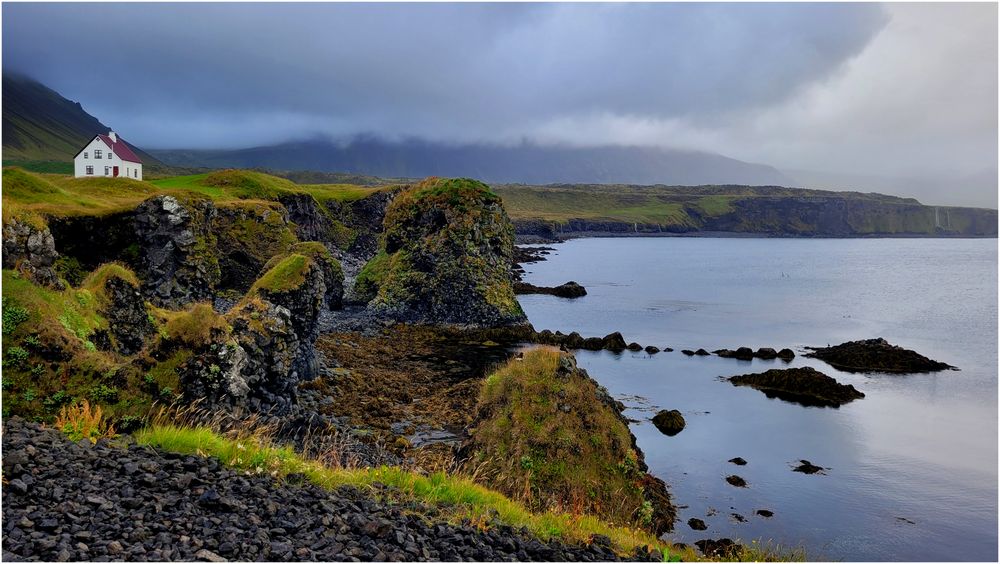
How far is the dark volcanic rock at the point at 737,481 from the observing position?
1121 inches

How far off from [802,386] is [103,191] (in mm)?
62848

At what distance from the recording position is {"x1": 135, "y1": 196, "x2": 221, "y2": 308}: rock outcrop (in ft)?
130

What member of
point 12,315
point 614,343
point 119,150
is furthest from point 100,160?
point 12,315

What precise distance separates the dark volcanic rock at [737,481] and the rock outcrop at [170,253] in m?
33.6

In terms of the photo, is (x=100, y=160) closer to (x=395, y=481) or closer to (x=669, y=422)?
(x=669, y=422)

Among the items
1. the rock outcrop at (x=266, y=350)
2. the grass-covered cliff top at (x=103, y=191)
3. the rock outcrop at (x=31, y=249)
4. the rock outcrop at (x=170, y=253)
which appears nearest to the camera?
the rock outcrop at (x=266, y=350)

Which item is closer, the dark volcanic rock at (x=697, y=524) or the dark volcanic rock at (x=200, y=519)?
the dark volcanic rock at (x=200, y=519)

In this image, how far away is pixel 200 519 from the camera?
8.68 m

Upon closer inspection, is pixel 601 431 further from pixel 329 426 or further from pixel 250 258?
pixel 250 258

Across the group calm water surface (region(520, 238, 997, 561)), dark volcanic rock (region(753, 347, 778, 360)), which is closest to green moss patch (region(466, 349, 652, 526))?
calm water surface (region(520, 238, 997, 561))

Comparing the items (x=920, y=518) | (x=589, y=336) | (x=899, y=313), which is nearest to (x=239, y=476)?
(x=920, y=518)

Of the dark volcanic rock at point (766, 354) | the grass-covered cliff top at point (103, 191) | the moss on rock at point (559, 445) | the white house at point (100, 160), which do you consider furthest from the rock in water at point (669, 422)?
the white house at point (100, 160)

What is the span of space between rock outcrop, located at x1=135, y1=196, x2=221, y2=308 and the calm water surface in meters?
30.1

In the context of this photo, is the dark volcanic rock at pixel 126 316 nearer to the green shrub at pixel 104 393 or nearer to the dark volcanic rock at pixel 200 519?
the green shrub at pixel 104 393
